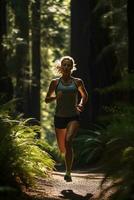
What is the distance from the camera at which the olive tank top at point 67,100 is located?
11125mm

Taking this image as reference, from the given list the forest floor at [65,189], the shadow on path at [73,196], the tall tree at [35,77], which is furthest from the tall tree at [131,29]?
the tall tree at [35,77]

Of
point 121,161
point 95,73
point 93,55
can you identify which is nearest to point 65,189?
point 121,161

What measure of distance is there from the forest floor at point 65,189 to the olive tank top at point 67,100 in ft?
3.72

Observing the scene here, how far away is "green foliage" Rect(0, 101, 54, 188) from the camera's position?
905 cm

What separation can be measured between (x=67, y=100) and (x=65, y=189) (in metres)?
1.50

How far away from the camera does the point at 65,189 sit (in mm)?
10547

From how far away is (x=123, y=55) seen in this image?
83.2ft

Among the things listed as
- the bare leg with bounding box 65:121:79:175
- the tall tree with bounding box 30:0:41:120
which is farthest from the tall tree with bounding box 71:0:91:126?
the bare leg with bounding box 65:121:79:175

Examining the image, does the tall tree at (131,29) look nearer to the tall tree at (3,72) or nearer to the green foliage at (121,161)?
the green foliage at (121,161)

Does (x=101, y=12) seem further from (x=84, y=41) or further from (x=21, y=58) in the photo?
(x=21, y=58)

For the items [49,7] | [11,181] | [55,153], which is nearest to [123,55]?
[55,153]

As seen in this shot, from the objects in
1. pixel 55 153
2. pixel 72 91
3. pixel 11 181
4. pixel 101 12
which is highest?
pixel 101 12

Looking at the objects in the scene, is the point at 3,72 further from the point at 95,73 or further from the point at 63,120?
the point at 63,120

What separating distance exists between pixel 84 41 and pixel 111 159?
589 inches
